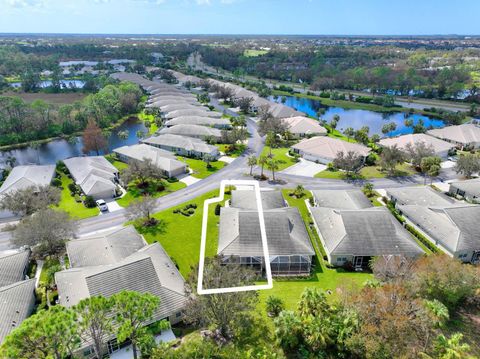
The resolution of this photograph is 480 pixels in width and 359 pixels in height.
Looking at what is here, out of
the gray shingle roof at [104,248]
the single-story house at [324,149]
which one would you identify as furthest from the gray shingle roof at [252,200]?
the single-story house at [324,149]

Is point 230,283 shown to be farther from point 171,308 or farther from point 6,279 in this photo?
point 6,279

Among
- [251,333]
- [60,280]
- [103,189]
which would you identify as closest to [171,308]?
[251,333]

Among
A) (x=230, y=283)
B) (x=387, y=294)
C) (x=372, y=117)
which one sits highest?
(x=230, y=283)

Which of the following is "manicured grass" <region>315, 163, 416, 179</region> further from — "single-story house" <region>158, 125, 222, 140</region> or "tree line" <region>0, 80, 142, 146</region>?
"tree line" <region>0, 80, 142, 146</region>

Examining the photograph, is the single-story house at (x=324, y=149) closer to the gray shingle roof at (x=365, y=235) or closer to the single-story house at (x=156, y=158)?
the single-story house at (x=156, y=158)

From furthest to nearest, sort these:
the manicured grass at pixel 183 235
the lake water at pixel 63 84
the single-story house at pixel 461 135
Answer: the lake water at pixel 63 84 < the single-story house at pixel 461 135 < the manicured grass at pixel 183 235

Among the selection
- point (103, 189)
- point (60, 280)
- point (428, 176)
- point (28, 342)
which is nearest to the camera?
point (28, 342)
